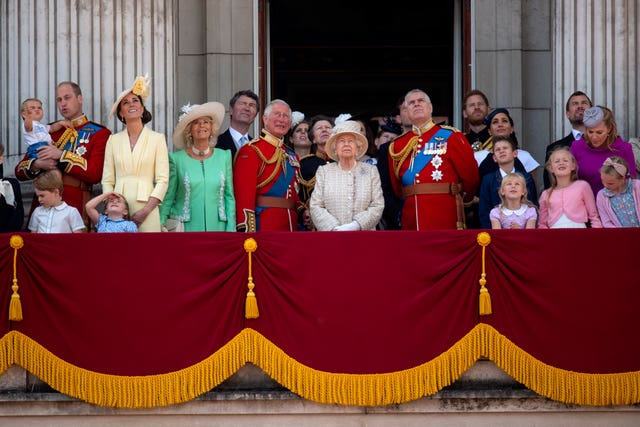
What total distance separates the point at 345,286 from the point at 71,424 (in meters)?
2.10

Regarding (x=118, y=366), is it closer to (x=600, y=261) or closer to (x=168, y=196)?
(x=168, y=196)

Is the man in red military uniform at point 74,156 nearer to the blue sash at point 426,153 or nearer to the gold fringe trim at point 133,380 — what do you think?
the gold fringe trim at point 133,380

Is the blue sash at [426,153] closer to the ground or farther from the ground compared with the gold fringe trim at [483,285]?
farther from the ground

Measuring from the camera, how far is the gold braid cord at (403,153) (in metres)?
10.1

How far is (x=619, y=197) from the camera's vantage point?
9.60 m

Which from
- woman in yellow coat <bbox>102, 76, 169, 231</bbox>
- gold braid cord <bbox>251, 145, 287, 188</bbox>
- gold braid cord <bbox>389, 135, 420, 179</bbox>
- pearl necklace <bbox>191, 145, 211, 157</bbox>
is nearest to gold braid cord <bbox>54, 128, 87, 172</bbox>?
woman in yellow coat <bbox>102, 76, 169, 231</bbox>

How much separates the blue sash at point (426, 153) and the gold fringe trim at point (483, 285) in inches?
54.2

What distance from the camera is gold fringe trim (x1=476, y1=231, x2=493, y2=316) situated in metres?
8.75

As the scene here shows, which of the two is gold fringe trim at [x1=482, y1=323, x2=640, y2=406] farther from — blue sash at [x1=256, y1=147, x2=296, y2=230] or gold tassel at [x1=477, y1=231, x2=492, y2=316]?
blue sash at [x1=256, y1=147, x2=296, y2=230]

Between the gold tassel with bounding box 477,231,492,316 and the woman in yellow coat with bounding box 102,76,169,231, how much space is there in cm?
244

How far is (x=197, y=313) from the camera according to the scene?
8891 millimetres

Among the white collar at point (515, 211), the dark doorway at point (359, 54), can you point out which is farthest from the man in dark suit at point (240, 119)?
the dark doorway at point (359, 54)

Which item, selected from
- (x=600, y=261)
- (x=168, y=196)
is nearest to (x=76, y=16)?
(x=168, y=196)

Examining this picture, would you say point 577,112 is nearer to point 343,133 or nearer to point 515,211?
point 515,211
